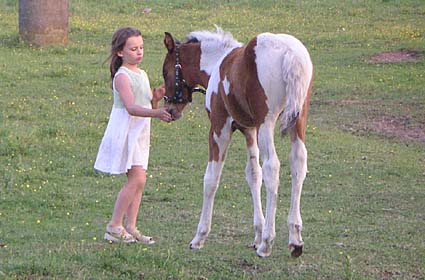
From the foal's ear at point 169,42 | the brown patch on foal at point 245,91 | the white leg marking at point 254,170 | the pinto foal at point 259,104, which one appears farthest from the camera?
the foal's ear at point 169,42

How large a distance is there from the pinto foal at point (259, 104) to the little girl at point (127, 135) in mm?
373

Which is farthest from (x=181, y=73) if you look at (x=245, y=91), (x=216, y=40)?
(x=245, y=91)

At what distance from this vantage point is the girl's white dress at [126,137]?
6.98 m

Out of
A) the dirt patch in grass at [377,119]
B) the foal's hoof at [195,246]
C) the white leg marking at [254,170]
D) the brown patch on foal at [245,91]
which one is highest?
the brown patch on foal at [245,91]

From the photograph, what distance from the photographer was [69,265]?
20.1 feet

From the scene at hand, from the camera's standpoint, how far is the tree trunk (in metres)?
18.2

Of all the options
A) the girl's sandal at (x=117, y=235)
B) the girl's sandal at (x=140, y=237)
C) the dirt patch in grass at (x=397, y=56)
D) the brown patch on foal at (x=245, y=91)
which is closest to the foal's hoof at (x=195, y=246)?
the girl's sandal at (x=140, y=237)

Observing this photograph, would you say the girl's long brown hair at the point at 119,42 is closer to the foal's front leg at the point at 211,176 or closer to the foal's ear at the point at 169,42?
the foal's ear at the point at 169,42

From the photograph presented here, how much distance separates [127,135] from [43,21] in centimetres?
1185

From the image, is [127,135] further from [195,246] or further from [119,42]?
[195,246]

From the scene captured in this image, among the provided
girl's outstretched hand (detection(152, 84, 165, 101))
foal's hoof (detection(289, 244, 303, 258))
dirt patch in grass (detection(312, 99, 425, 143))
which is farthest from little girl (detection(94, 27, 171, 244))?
dirt patch in grass (detection(312, 99, 425, 143))

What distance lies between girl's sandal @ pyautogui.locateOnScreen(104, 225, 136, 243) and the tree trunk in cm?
1167

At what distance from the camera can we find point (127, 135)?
704 cm

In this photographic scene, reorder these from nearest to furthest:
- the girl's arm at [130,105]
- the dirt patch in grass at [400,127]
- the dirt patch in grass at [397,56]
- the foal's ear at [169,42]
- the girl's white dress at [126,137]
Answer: the girl's arm at [130,105] < the girl's white dress at [126,137] < the foal's ear at [169,42] < the dirt patch in grass at [400,127] < the dirt patch in grass at [397,56]
